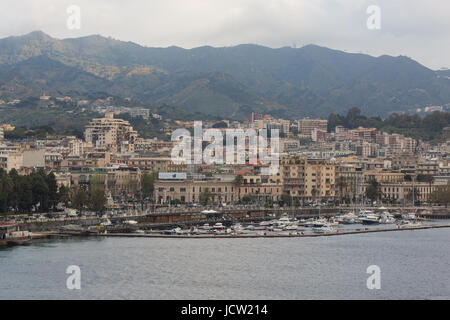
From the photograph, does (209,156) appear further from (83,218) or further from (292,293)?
(292,293)

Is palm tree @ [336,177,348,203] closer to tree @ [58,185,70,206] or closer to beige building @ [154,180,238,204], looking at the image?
beige building @ [154,180,238,204]

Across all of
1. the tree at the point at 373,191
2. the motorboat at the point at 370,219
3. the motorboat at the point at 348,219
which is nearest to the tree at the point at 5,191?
the motorboat at the point at 348,219

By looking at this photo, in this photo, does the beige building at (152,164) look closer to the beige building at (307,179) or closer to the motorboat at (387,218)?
the beige building at (307,179)

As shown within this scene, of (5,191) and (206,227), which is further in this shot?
(206,227)

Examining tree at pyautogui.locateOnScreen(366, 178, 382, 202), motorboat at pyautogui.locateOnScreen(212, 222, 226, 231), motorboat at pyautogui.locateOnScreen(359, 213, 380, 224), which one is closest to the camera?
motorboat at pyautogui.locateOnScreen(212, 222, 226, 231)

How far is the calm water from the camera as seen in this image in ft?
151

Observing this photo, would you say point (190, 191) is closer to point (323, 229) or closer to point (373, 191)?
point (373, 191)

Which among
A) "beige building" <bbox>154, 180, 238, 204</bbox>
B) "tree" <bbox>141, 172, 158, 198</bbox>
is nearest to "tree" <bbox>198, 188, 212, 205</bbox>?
"beige building" <bbox>154, 180, 238, 204</bbox>

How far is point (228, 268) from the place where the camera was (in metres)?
53.4

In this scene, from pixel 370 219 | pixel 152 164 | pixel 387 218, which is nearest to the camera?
pixel 370 219

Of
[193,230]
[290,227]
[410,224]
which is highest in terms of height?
[193,230]

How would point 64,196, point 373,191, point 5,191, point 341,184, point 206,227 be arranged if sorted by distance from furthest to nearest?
point 373,191, point 341,184, point 64,196, point 206,227, point 5,191

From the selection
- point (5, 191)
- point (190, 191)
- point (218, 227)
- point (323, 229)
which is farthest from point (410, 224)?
point (5, 191)

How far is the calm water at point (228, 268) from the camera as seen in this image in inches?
1812
